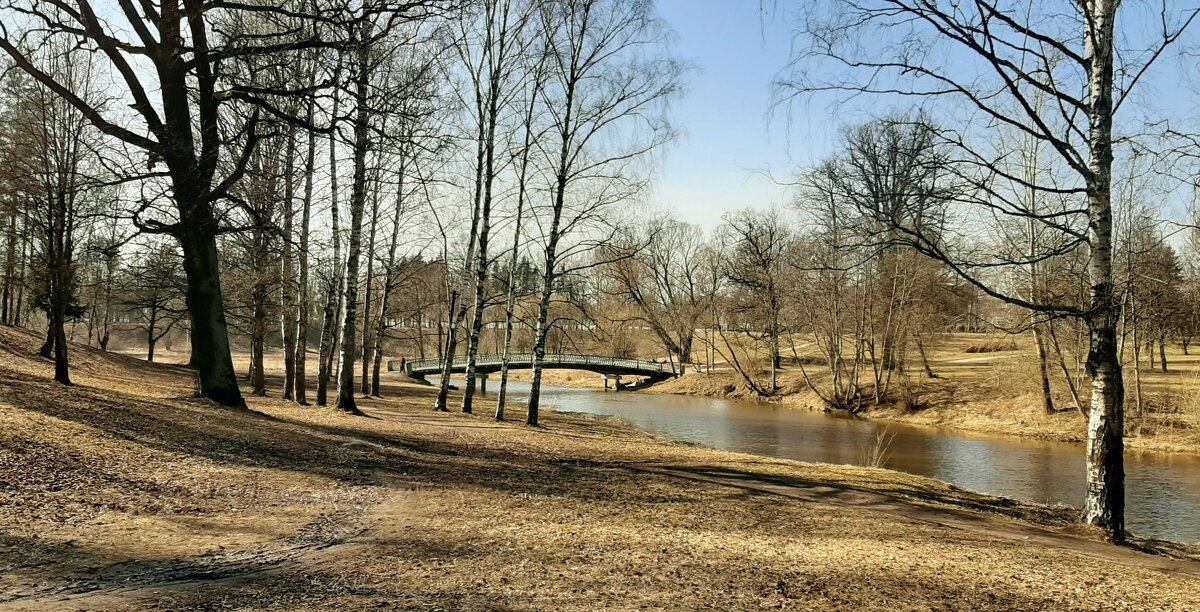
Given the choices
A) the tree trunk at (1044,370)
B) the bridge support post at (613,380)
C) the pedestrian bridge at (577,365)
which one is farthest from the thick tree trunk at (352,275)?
the bridge support post at (613,380)

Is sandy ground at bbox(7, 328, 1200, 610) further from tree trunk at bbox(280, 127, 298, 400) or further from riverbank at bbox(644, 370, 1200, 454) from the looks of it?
riverbank at bbox(644, 370, 1200, 454)

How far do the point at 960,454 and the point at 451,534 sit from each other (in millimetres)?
17898

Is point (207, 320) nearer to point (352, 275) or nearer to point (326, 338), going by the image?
point (352, 275)

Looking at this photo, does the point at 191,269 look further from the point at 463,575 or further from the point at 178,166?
the point at 463,575

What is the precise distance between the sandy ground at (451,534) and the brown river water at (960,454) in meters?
4.54

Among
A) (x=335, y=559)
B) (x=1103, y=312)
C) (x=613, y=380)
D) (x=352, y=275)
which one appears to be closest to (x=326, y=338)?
(x=352, y=275)

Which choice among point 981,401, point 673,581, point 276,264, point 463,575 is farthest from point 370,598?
point 981,401

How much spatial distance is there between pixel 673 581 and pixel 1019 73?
5.93m

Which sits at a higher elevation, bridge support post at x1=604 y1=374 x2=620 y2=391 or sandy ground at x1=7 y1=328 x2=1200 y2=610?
sandy ground at x1=7 y1=328 x2=1200 y2=610

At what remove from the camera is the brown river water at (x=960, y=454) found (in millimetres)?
13266

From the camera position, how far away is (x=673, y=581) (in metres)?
4.67

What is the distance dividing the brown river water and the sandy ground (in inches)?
179

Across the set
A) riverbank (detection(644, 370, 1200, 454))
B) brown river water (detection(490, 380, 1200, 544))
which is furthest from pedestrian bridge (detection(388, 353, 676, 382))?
brown river water (detection(490, 380, 1200, 544))

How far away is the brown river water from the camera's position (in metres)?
13.3
